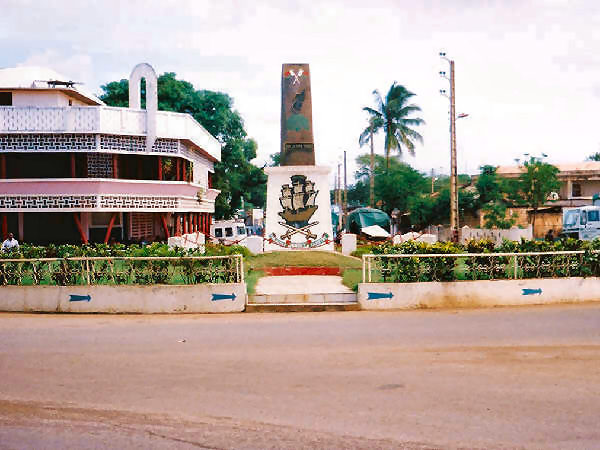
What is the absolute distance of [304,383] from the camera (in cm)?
722

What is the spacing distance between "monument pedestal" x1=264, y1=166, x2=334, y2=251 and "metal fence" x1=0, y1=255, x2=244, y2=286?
11583mm

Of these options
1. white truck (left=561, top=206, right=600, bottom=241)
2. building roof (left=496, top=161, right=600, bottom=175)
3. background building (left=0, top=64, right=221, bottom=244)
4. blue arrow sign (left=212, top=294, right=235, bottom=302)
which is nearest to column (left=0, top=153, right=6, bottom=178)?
background building (left=0, top=64, right=221, bottom=244)

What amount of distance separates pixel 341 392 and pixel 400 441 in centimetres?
154

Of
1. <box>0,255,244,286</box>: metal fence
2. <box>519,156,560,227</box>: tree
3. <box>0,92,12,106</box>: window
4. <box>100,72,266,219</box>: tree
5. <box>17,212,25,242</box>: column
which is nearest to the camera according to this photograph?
<box>0,255,244,286</box>: metal fence

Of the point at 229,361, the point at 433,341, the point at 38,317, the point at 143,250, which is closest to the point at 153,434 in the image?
the point at 229,361

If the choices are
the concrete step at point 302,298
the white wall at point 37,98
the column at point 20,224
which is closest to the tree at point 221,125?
the white wall at point 37,98

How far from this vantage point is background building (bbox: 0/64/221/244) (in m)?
24.9

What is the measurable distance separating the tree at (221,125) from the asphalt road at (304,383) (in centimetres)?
2987

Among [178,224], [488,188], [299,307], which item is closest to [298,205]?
[178,224]

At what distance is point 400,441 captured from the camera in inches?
211

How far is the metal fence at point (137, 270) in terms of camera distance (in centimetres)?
1291

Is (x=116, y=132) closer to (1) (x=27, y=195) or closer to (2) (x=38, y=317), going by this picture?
(1) (x=27, y=195)

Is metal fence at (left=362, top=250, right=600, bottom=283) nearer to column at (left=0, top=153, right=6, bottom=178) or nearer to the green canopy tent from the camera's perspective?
column at (left=0, top=153, right=6, bottom=178)

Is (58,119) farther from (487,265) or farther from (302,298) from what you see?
(487,265)
